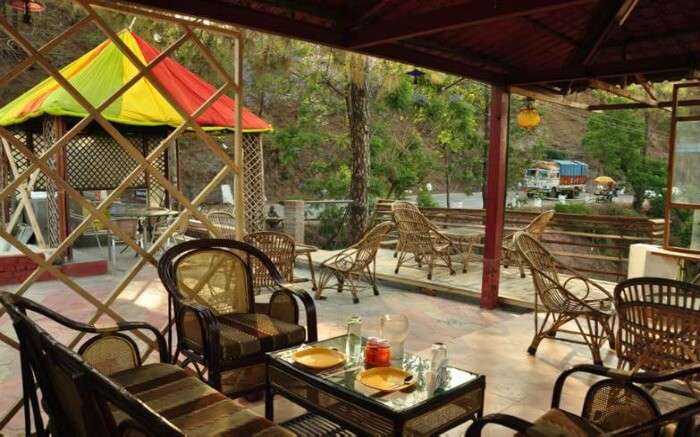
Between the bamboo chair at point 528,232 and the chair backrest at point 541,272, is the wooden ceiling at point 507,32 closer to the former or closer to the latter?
the chair backrest at point 541,272

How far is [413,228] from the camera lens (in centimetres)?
687

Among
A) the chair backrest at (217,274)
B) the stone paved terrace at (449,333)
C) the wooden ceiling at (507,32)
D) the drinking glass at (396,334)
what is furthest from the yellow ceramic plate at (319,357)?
the wooden ceiling at (507,32)

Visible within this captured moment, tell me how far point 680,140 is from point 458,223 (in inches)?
178

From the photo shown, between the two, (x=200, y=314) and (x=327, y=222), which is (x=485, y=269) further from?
(x=327, y=222)

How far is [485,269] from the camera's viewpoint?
548 cm

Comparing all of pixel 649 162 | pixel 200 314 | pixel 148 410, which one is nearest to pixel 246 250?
pixel 200 314

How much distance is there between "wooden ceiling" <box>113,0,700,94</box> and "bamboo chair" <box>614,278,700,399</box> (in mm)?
1574

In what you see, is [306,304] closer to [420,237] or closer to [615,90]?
Answer: [420,237]

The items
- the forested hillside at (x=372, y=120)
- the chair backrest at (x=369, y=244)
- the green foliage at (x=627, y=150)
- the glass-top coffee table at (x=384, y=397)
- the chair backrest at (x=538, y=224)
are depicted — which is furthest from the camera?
the green foliage at (x=627, y=150)

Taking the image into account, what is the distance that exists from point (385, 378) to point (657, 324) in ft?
5.03

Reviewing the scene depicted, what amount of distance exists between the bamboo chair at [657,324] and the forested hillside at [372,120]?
6756 mm

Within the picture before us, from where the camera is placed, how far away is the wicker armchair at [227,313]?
279 centimetres

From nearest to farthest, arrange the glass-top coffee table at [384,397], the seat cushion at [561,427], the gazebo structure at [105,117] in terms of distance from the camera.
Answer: the seat cushion at [561,427] → the glass-top coffee table at [384,397] → the gazebo structure at [105,117]

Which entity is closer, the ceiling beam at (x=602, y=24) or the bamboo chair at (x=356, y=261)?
the ceiling beam at (x=602, y=24)
